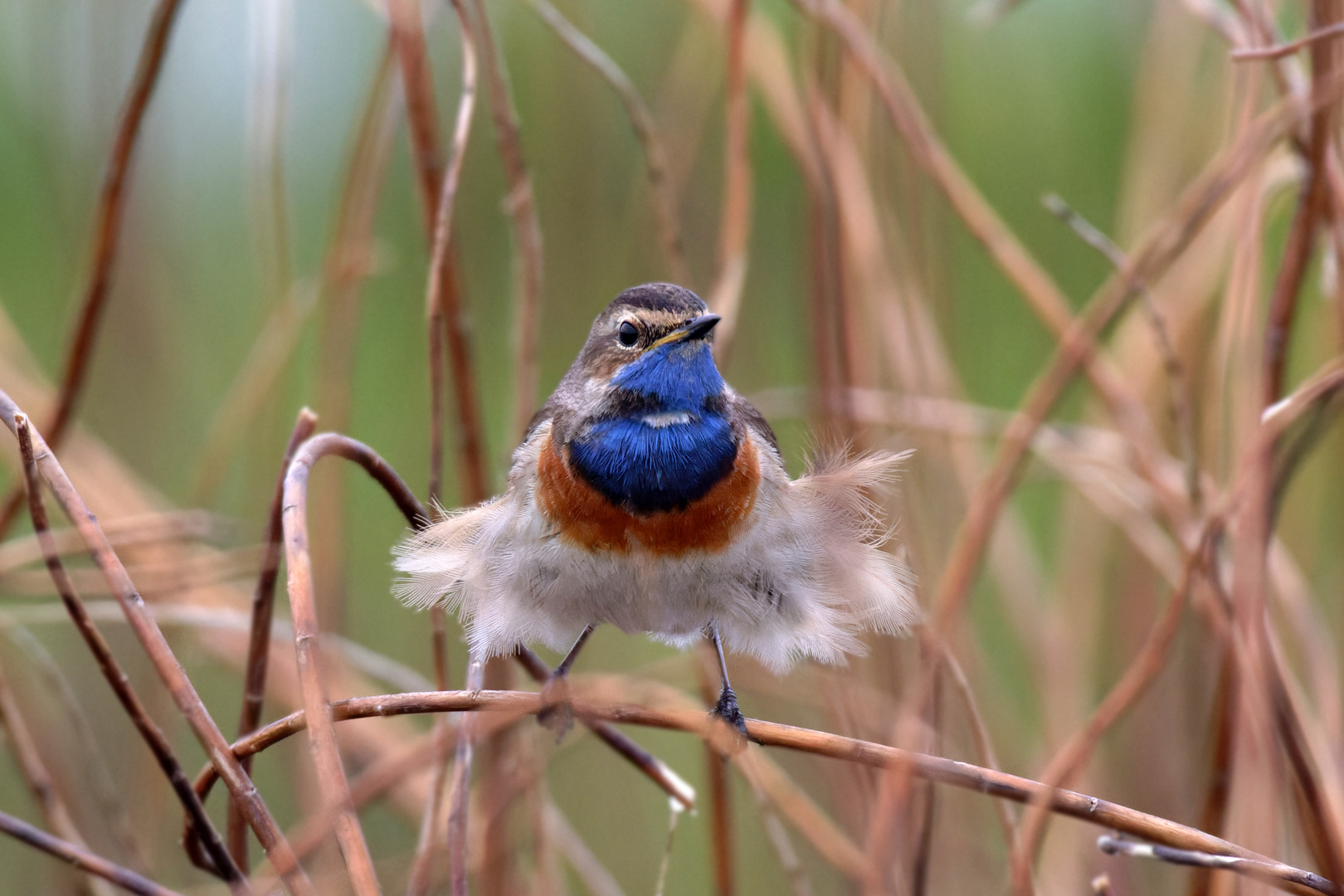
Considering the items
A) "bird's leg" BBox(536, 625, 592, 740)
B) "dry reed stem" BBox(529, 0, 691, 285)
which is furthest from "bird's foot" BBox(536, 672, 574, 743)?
"dry reed stem" BBox(529, 0, 691, 285)

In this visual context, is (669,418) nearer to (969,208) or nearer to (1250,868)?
(969,208)

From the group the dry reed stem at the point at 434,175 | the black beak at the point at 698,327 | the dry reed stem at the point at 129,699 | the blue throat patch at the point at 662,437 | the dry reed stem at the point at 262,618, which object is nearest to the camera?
the dry reed stem at the point at 129,699

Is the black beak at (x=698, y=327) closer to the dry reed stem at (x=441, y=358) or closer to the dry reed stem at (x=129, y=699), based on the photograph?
the dry reed stem at (x=441, y=358)

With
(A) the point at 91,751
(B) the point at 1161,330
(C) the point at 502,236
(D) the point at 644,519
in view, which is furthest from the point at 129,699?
(C) the point at 502,236

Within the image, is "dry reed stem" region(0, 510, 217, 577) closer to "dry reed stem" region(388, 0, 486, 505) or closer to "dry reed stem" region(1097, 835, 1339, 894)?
"dry reed stem" region(388, 0, 486, 505)

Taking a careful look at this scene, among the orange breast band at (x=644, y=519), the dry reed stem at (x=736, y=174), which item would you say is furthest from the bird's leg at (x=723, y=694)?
the dry reed stem at (x=736, y=174)
